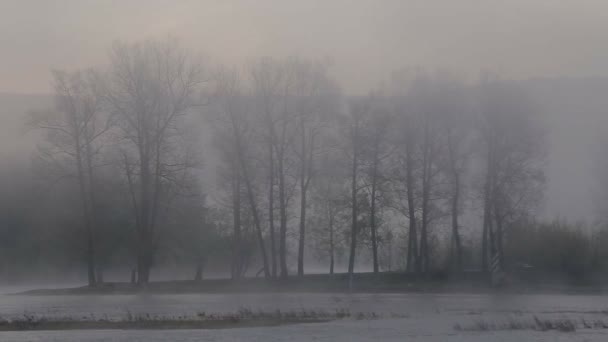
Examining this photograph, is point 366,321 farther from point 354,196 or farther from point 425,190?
point 425,190

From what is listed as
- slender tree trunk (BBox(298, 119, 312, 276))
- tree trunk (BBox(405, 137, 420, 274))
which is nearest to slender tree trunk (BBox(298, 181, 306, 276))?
slender tree trunk (BBox(298, 119, 312, 276))

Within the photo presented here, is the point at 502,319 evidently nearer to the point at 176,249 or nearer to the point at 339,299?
the point at 339,299

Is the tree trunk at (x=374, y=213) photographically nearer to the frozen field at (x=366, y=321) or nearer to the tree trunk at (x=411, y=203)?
the tree trunk at (x=411, y=203)

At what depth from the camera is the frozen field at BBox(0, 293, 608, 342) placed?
21500mm

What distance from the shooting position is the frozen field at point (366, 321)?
21.5 metres

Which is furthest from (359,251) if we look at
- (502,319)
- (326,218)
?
A: (502,319)

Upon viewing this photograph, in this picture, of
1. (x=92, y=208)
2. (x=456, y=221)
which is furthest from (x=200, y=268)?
(x=456, y=221)

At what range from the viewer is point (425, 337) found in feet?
73.3

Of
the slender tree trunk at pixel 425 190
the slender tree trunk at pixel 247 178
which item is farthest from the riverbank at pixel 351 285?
the slender tree trunk at pixel 425 190

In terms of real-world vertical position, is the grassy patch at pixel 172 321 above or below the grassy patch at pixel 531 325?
above

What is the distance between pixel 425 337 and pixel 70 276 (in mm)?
29643

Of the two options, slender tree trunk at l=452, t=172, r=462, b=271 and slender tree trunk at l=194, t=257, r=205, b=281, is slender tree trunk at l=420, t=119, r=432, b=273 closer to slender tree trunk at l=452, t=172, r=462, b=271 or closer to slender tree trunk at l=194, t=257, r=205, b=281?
slender tree trunk at l=452, t=172, r=462, b=271

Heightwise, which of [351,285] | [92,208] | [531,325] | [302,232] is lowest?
[531,325]

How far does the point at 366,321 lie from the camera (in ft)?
86.2
